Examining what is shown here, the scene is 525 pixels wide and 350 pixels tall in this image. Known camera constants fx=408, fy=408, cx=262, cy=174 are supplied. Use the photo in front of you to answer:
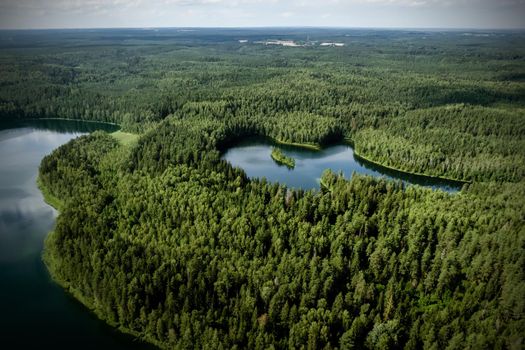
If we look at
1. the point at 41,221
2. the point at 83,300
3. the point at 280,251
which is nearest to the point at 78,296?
the point at 83,300

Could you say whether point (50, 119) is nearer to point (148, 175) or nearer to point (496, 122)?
point (148, 175)

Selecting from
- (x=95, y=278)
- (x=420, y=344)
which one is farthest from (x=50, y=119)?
(x=420, y=344)

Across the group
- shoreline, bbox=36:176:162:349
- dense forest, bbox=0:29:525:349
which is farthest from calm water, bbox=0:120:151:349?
dense forest, bbox=0:29:525:349

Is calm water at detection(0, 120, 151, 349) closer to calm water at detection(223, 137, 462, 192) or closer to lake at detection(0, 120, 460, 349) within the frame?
lake at detection(0, 120, 460, 349)

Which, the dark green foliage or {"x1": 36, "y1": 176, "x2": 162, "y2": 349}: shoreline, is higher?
the dark green foliage

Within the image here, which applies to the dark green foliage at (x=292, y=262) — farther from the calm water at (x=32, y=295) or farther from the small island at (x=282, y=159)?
the small island at (x=282, y=159)

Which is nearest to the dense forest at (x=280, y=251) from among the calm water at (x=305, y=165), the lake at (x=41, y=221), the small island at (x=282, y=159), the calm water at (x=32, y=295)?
the calm water at (x=32, y=295)
